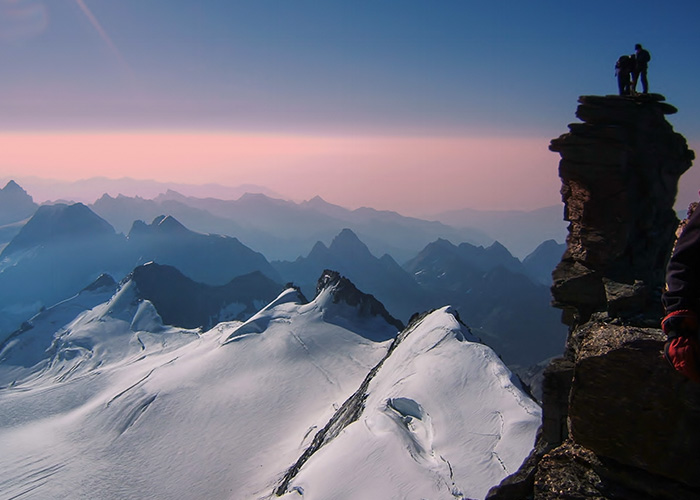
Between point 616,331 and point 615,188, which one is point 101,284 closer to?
point 615,188

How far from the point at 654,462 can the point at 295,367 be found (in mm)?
55744

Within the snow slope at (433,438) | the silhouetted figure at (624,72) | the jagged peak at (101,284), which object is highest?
the silhouetted figure at (624,72)

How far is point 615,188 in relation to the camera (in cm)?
1881

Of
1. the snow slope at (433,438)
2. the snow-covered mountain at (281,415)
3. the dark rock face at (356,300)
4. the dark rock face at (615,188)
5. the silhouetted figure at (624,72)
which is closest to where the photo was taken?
the dark rock face at (615,188)

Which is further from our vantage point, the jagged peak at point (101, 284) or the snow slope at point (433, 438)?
the jagged peak at point (101, 284)

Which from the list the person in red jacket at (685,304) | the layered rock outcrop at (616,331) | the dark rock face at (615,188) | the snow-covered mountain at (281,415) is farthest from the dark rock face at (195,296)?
the person in red jacket at (685,304)

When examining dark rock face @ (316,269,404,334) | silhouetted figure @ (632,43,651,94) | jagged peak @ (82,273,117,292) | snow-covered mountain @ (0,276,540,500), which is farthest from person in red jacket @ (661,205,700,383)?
jagged peak @ (82,273,117,292)

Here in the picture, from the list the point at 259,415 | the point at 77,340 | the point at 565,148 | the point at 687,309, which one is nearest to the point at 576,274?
the point at 565,148

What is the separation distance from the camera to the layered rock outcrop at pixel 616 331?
682 centimetres

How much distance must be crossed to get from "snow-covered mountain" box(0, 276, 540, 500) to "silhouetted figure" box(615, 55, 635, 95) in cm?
1893

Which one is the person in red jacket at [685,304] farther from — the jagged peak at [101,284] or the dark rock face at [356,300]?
the jagged peak at [101,284]

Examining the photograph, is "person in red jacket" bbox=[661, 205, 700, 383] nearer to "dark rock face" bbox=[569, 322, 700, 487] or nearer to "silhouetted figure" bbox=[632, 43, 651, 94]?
"dark rock face" bbox=[569, 322, 700, 487]

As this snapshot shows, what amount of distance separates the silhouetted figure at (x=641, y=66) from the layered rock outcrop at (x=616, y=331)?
105 cm

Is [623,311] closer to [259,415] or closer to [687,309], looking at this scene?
[687,309]
